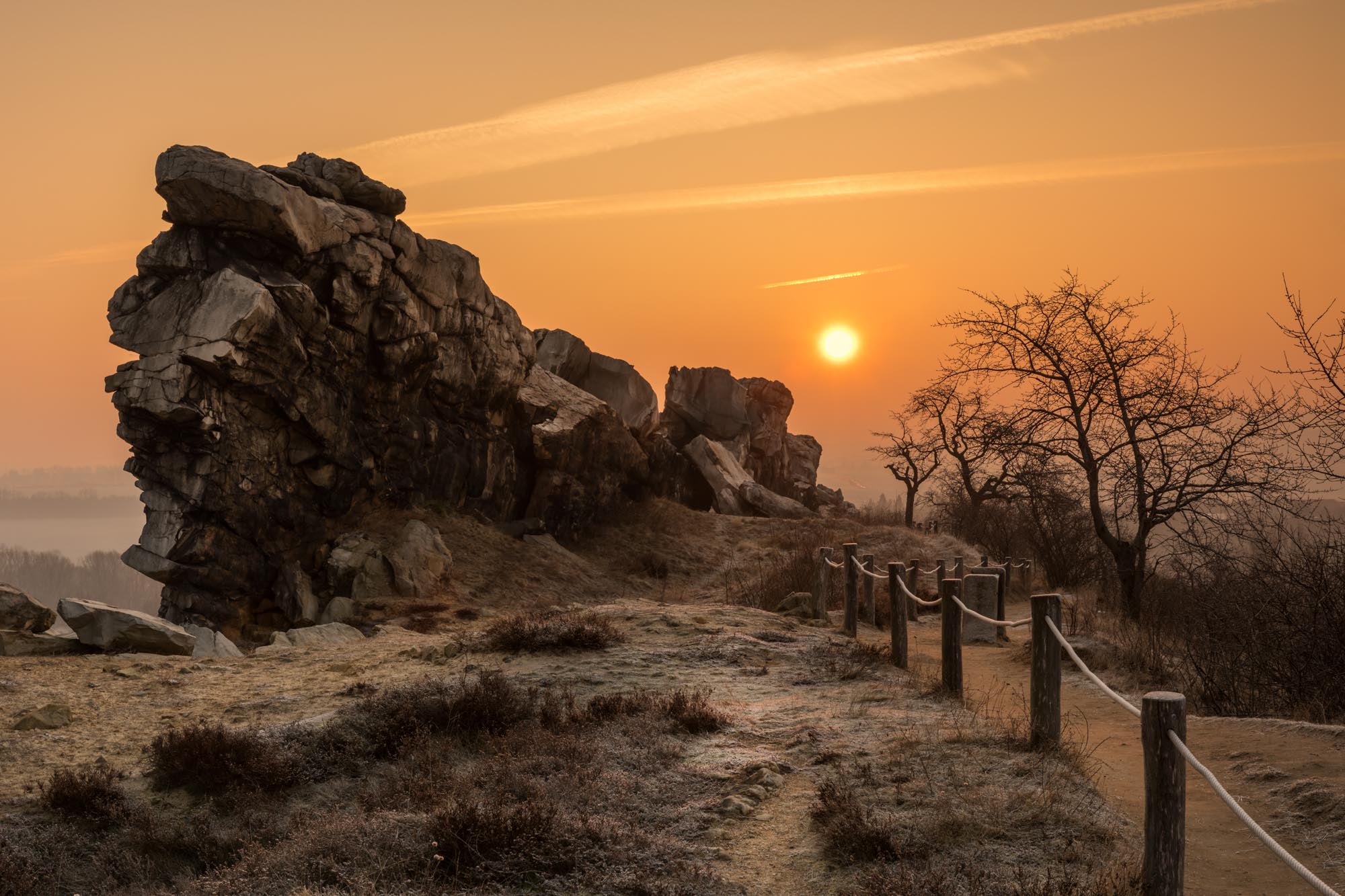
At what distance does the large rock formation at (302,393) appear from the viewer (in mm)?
22828

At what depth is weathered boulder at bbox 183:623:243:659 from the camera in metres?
15.2

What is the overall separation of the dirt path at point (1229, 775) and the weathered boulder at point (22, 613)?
13.6 metres

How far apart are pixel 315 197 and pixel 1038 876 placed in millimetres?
25968

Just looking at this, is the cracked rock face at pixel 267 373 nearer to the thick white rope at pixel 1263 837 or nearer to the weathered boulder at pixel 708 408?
the thick white rope at pixel 1263 837

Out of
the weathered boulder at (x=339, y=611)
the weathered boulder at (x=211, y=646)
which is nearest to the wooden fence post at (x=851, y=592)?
the weathered boulder at (x=211, y=646)

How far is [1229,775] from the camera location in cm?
796

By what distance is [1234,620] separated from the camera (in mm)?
12055

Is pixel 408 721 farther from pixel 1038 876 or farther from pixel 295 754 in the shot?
pixel 1038 876

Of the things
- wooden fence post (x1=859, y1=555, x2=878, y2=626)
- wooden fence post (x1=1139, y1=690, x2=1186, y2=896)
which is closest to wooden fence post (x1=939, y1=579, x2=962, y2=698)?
wooden fence post (x1=1139, y1=690, x2=1186, y2=896)

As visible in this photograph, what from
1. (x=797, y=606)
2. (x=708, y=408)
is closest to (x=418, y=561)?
(x=797, y=606)

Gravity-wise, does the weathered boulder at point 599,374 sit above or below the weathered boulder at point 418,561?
above

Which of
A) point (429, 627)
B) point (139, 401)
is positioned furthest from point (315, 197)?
point (429, 627)

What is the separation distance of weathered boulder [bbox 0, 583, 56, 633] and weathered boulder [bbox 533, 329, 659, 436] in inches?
1185

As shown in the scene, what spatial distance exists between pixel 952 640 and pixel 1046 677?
2297 mm
